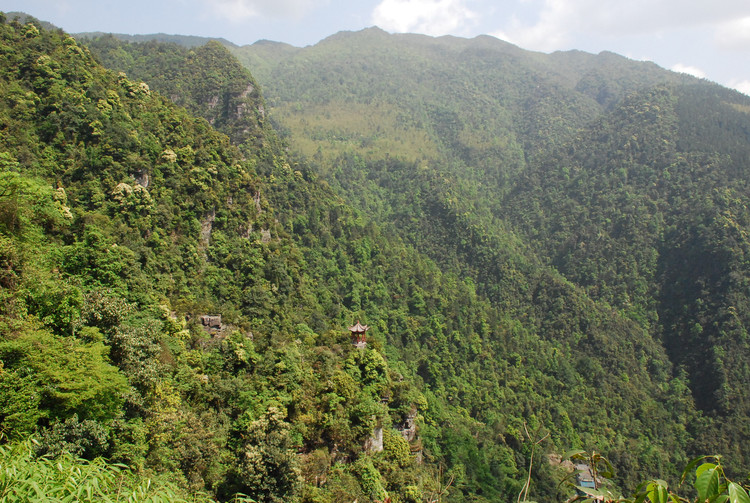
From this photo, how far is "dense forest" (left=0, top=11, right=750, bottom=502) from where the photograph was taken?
58.2 ft

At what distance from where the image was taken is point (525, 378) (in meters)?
71.9

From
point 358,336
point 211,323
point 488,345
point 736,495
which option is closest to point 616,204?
point 488,345

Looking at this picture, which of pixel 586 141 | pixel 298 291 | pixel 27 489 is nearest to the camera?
pixel 27 489

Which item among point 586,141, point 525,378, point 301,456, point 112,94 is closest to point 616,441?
point 525,378

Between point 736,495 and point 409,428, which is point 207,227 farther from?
point 736,495

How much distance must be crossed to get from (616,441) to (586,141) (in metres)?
104

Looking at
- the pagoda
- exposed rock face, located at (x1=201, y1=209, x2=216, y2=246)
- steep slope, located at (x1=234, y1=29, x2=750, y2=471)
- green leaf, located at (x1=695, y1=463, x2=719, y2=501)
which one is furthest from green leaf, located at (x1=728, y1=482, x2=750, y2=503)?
steep slope, located at (x1=234, y1=29, x2=750, y2=471)

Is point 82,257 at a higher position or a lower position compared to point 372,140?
lower

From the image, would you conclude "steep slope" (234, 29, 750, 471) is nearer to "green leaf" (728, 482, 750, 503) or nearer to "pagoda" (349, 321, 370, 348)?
"pagoda" (349, 321, 370, 348)

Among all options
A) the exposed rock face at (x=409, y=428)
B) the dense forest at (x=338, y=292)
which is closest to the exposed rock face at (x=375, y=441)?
the dense forest at (x=338, y=292)

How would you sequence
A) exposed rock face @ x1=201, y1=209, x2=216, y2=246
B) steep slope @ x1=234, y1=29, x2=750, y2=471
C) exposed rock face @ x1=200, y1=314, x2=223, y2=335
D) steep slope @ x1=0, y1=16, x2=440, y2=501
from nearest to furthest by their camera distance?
steep slope @ x1=0, y1=16, x2=440, y2=501 → exposed rock face @ x1=200, y1=314, x2=223, y2=335 → exposed rock face @ x1=201, y1=209, x2=216, y2=246 → steep slope @ x1=234, y1=29, x2=750, y2=471

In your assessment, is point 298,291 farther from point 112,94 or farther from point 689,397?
point 689,397

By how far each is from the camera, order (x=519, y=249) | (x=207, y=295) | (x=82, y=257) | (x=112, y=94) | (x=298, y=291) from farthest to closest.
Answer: (x=519, y=249) < (x=298, y=291) < (x=112, y=94) < (x=207, y=295) < (x=82, y=257)

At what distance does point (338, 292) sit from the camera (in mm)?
62688
